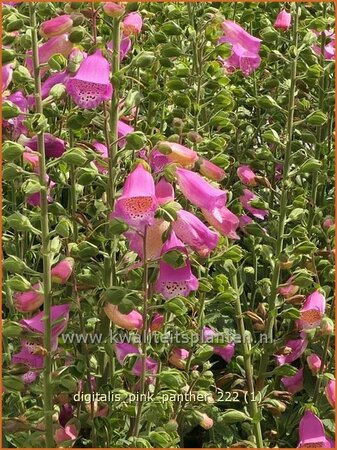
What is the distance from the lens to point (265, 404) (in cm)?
221

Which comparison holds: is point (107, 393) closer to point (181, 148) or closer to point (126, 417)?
point (126, 417)

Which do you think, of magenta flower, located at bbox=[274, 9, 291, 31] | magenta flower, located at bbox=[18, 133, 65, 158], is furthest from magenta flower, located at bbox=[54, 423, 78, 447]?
magenta flower, located at bbox=[274, 9, 291, 31]

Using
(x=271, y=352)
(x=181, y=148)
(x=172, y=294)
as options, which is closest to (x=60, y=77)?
(x=181, y=148)

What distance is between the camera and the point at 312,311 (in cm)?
225

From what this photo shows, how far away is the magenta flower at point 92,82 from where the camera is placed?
170cm

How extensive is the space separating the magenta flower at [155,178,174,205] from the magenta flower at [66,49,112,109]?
209 millimetres

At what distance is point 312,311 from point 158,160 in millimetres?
721

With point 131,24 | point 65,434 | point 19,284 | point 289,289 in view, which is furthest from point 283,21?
point 65,434

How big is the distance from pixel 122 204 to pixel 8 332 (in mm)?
369

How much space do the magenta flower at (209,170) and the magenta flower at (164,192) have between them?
0.14 metres

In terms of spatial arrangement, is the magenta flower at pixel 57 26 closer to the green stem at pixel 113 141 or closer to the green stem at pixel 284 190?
the green stem at pixel 113 141

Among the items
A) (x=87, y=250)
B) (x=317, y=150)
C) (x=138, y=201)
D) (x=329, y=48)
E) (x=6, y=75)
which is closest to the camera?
(x=138, y=201)

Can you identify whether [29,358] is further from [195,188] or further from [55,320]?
[195,188]

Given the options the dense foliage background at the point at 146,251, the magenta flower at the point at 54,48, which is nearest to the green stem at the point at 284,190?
the dense foliage background at the point at 146,251
